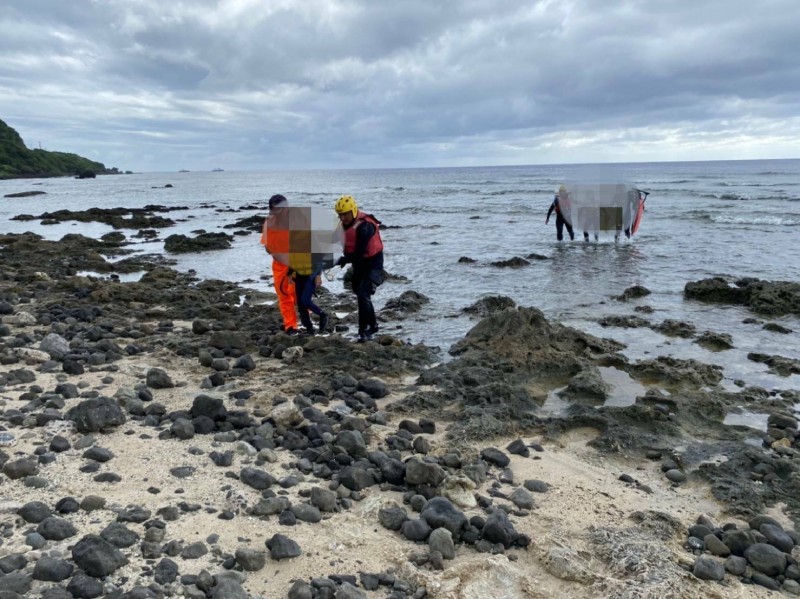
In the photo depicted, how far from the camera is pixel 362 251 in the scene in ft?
29.9

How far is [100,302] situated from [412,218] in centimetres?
2402

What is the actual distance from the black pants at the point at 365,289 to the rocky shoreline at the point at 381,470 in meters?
0.82

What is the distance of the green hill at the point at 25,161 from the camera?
110m

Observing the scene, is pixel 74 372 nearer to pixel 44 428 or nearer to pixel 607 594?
pixel 44 428

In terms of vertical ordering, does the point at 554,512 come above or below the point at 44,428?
below

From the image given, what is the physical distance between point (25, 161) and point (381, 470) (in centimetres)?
13704

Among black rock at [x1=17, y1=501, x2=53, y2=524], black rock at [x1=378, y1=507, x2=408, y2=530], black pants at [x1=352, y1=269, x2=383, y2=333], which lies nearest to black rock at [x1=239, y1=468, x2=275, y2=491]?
black rock at [x1=378, y1=507, x2=408, y2=530]

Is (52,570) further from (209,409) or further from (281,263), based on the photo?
(281,263)

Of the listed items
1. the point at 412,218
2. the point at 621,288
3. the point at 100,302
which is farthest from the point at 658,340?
the point at 412,218

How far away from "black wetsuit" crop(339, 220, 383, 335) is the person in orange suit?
90cm

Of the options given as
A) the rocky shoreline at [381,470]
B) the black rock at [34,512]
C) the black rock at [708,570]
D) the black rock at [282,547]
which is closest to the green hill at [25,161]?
the rocky shoreline at [381,470]

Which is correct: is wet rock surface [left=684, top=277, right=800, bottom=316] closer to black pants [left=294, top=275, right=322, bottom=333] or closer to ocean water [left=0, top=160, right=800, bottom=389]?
ocean water [left=0, top=160, right=800, bottom=389]

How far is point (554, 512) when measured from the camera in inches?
180

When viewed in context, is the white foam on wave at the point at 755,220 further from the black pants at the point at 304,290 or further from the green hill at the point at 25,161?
the green hill at the point at 25,161
